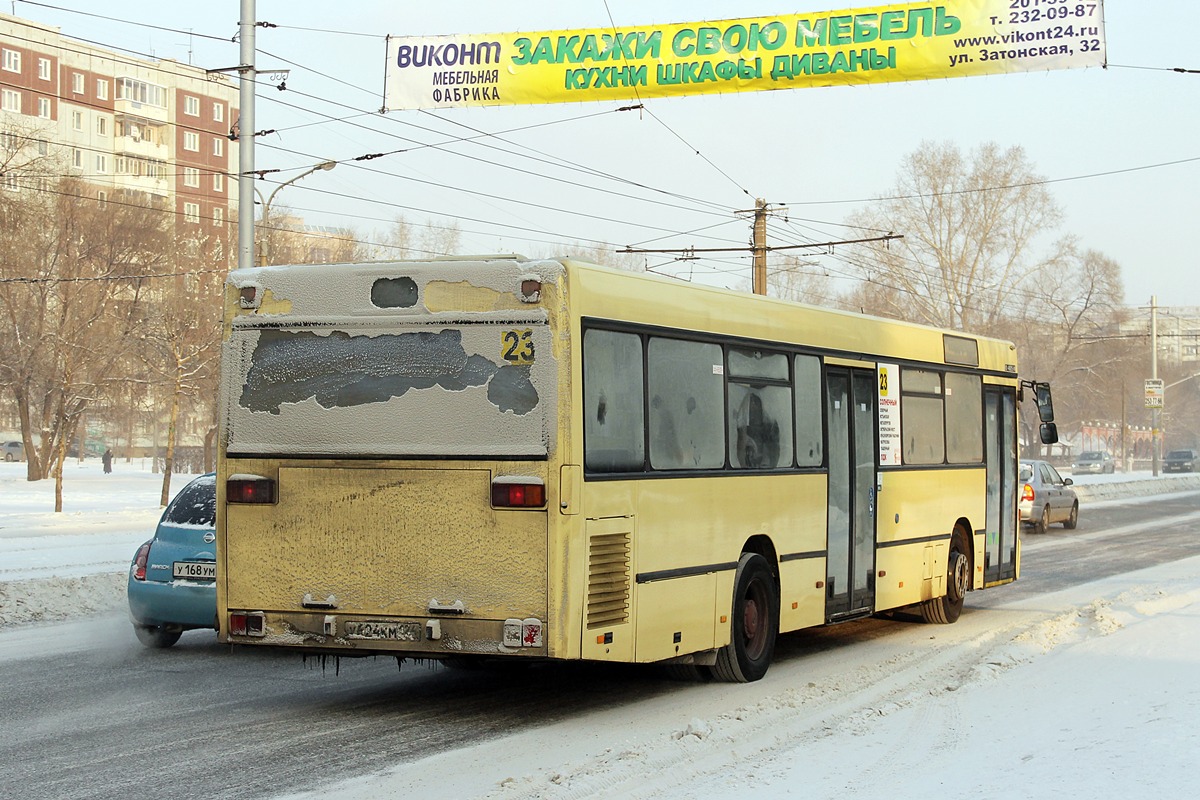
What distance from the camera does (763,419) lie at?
1127cm

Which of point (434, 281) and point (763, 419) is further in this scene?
point (763, 419)

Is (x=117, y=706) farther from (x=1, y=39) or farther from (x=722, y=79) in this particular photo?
(x=1, y=39)

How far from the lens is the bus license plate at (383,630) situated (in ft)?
29.1

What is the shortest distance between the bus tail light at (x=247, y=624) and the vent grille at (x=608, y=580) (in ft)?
7.00

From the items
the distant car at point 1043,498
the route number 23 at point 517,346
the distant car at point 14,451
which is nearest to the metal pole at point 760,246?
the distant car at point 1043,498

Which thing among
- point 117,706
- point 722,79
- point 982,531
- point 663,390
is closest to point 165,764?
point 117,706

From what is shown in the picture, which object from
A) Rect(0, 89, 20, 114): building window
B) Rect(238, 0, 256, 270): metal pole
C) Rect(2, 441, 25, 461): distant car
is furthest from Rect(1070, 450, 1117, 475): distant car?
Rect(238, 0, 256, 270): metal pole

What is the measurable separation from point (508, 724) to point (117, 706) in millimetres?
2642

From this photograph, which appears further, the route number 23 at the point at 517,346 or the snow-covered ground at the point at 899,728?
the route number 23 at the point at 517,346

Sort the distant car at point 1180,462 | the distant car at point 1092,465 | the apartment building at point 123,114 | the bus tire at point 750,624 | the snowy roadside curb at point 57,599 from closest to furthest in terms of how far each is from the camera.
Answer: the bus tire at point 750,624 → the snowy roadside curb at point 57,599 → the distant car at point 1092,465 → the distant car at point 1180,462 → the apartment building at point 123,114

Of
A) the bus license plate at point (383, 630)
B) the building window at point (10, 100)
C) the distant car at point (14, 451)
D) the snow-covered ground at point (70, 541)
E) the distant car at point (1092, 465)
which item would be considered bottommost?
the snow-covered ground at point (70, 541)

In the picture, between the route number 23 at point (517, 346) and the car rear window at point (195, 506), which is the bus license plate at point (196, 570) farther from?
the route number 23 at point (517, 346)

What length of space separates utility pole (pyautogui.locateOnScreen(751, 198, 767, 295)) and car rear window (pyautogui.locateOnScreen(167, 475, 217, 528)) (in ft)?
70.3

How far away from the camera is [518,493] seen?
8.68 m
